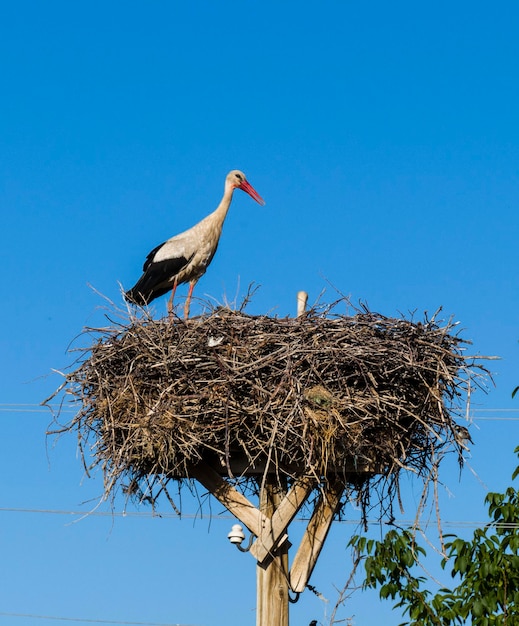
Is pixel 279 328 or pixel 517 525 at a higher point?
pixel 279 328

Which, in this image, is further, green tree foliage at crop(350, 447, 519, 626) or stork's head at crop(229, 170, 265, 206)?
stork's head at crop(229, 170, 265, 206)

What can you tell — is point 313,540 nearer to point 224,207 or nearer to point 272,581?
point 272,581

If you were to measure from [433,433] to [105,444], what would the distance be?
6.70ft

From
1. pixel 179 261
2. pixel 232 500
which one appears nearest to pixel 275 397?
pixel 232 500

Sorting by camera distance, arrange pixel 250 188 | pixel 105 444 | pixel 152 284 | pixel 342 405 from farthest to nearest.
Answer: pixel 250 188, pixel 152 284, pixel 105 444, pixel 342 405

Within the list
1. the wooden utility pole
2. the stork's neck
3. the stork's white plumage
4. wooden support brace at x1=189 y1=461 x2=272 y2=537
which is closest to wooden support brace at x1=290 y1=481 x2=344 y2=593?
the wooden utility pole

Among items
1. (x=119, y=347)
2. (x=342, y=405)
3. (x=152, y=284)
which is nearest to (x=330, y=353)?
(x=342, y=405)

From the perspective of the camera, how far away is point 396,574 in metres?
6.84

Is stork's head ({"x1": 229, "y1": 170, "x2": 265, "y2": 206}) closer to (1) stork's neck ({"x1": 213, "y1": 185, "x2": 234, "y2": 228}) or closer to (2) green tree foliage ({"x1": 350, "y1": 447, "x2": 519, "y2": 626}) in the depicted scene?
(1) stork's neck ({"x1": 213, "y1": 185, "x2": 234, "y2": 228})

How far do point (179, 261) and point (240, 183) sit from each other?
1319 mm

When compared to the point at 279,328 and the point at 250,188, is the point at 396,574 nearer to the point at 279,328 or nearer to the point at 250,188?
the point at 279,328

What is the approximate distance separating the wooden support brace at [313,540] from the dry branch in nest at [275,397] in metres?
0.19

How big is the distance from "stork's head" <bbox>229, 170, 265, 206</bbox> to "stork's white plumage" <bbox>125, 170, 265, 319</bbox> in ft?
1.80

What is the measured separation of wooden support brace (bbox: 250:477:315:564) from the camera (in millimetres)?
6133
